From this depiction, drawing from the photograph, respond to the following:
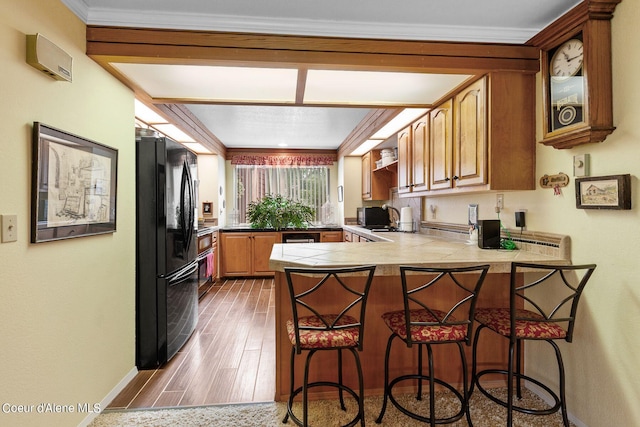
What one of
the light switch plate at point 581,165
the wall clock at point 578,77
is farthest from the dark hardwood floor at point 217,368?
the wall clock at point 578,77

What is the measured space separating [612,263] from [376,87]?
1780 millimetres

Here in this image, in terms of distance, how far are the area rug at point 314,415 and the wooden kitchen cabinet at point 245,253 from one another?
350 cm

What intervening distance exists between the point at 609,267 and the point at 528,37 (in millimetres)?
1494

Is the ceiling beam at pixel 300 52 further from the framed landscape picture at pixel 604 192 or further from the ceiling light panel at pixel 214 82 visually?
the framed landscape picture at pixel 604 192

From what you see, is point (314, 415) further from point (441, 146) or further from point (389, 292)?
point (441, 146)

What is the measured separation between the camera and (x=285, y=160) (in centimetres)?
628

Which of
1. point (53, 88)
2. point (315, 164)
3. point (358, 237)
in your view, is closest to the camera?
point (53, 88)

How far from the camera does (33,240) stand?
1.50 meters

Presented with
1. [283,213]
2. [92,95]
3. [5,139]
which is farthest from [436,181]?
[283,213]

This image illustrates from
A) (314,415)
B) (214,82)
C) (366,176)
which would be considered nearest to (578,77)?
(214,82)

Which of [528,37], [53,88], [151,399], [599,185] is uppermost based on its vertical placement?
[528,37]

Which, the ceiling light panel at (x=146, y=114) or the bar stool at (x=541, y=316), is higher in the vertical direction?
the ceiling light panel at (x=146, y=114)

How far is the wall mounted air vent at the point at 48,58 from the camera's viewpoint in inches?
58.1

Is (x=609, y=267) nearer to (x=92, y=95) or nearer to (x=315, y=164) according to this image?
(x=92, y=95)
